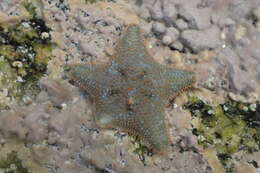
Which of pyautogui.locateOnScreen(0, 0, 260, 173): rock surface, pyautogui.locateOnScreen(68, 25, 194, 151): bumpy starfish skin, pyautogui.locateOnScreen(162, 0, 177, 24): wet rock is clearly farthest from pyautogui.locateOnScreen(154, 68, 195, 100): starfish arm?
pyautogui.locateOnScreen(162, 0, 177, 24): wet rock

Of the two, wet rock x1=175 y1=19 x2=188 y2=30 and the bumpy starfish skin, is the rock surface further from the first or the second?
the bumpy starfish skin

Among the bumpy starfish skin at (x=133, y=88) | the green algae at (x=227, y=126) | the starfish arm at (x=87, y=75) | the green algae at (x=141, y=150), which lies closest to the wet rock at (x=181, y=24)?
the bumpy starfish skin at (x=133, y=88)

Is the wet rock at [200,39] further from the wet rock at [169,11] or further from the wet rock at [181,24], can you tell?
the wet rock at [169,11]

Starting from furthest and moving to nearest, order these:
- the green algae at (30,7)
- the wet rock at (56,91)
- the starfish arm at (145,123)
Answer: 1. the green algae at (30,7)
2. the wet rock at (56,91)
3. the starfish arm at (145,123)

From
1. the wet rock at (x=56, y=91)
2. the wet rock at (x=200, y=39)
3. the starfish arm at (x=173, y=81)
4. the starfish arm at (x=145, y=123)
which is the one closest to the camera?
the starfish arm at (x=145, y=123)

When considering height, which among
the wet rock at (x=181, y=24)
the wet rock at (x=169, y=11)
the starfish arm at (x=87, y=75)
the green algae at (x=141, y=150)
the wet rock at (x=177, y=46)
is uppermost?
the wet rock at (x=169, y=11)

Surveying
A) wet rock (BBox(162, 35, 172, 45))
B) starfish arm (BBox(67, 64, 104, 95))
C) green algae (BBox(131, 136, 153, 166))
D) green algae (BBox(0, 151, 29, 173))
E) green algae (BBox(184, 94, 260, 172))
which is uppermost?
wet rock (BBox(162, 35, 172, 45))

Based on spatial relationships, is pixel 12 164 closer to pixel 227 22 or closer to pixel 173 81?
pixel 173 81

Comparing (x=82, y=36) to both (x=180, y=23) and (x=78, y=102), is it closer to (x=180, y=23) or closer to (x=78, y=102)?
(x=78, y=102)
